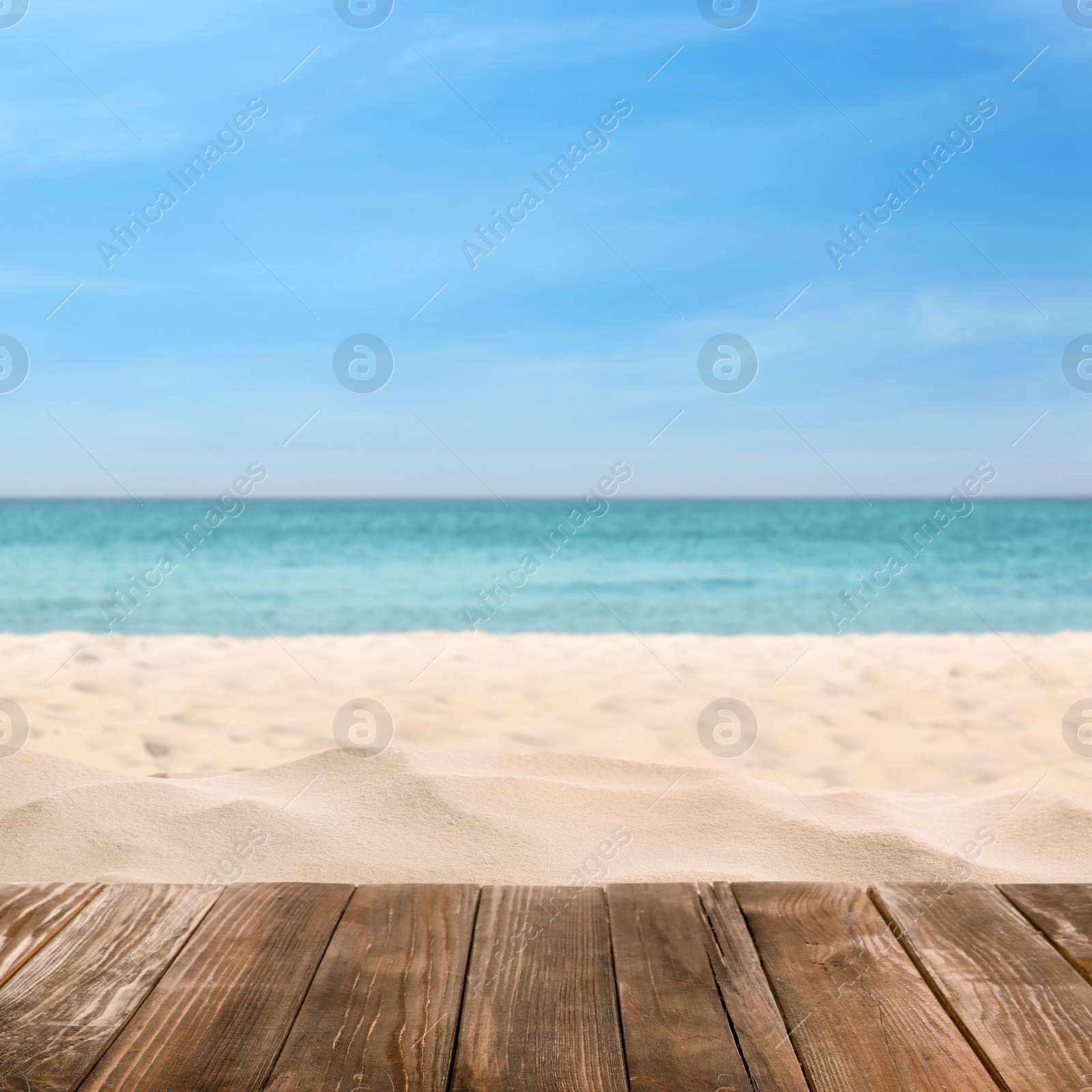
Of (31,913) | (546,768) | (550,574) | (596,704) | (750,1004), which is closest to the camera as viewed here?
(750,1004)

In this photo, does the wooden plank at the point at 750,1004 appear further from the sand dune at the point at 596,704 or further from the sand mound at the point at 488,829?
the sand dune at the point at 596,704

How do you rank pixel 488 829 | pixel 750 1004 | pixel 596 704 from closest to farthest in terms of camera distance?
pixel 750 1004, pixel 488 829, pixel 596 704

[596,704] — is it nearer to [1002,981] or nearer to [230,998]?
[1002,981]

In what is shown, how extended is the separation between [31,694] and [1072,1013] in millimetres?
5175

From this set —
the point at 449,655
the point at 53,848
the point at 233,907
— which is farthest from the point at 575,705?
the point at 233,907

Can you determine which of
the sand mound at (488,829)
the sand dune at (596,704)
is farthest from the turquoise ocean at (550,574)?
the sand mound at (488,829)

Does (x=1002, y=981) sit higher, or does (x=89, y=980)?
(x=89, y=980)

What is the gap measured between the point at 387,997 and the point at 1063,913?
133 cm

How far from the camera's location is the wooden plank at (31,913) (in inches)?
64.6

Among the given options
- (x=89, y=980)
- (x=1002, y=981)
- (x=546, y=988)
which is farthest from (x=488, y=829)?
(x=1002, y=981)

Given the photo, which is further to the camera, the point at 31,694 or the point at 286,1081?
the point at 31,694

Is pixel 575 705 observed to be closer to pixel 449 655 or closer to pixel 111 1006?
pixel 449 655

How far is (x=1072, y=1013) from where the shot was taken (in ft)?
4.77

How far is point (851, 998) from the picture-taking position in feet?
4.90
